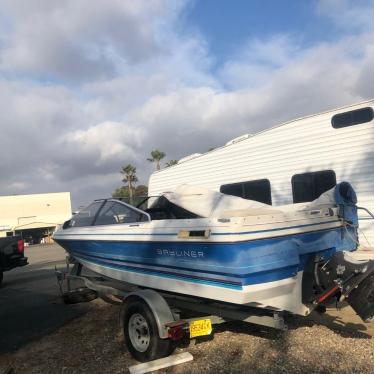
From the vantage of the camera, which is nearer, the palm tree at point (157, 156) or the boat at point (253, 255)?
the boat at point (253, 255)

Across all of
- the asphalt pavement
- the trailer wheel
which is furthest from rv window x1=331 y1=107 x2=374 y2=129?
the asphalt pavement

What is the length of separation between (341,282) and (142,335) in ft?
7.58

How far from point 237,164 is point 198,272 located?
4507 mm

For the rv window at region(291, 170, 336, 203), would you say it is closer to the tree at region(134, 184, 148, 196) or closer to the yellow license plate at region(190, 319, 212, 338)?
the yellow license plate at region(190, 319, 212, 338)

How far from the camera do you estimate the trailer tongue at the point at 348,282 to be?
15.1 feet

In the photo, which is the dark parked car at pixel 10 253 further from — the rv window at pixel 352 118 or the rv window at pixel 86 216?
the rv window at pixel 352 118

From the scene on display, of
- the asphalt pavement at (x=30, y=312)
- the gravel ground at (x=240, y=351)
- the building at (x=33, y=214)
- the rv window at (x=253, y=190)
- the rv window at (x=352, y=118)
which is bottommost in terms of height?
the gravel ground at (x=240, y=351)

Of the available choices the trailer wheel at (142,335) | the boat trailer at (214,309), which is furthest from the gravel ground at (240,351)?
the boat trailer at (214,309)

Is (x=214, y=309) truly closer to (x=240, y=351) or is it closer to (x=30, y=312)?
(x=240, y=351)

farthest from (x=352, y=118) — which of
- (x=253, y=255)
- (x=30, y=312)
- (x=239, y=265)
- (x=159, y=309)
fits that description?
(x=30, y=312)

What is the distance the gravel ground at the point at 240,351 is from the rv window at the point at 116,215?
1575 mm

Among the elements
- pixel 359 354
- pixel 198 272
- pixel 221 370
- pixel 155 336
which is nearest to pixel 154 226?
pixel 198 272

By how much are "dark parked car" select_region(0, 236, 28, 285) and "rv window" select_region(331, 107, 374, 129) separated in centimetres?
864

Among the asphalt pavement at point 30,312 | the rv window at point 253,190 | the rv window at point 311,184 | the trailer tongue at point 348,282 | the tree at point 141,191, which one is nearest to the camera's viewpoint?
the trailer tongue at point 348,282
